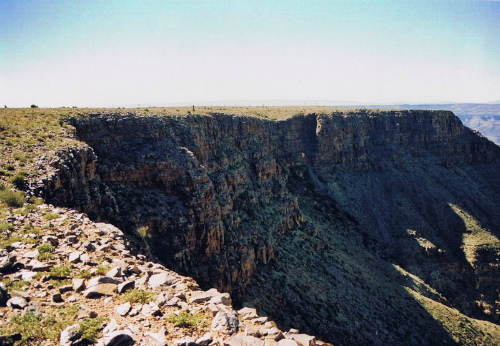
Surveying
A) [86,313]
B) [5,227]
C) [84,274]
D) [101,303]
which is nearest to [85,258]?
[84,274]

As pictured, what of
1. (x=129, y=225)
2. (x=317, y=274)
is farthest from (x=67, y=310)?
(x=317, y=274)

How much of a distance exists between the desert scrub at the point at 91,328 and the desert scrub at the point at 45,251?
14.2 ft

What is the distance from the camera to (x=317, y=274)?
42.5 m

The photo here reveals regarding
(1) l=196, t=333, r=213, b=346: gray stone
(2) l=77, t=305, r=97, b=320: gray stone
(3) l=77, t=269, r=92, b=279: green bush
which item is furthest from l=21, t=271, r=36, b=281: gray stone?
(1) l=196, t=333, r=213, b=346: gray stone

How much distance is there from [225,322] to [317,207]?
6167 centimetres

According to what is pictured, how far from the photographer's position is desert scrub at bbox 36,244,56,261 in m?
12.1

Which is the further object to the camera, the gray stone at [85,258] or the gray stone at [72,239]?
the gray stone at [72,239]

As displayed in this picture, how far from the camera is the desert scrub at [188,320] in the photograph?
958cm

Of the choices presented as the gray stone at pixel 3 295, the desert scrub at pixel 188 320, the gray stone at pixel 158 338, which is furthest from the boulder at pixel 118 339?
the gray stone at pixel 3 295

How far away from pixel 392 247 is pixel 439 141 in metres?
44.2

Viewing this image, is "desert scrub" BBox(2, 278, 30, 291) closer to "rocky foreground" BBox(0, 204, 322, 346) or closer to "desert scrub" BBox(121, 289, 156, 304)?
"rocky foreground" BBox(0, 204, 322, 346)

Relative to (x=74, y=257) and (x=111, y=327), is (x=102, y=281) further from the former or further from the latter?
(x=111, y=327)

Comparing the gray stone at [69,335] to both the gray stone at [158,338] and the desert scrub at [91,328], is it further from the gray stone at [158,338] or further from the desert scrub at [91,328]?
the gray stone at [158,338]

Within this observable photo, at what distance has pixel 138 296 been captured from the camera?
10734 millimetres
